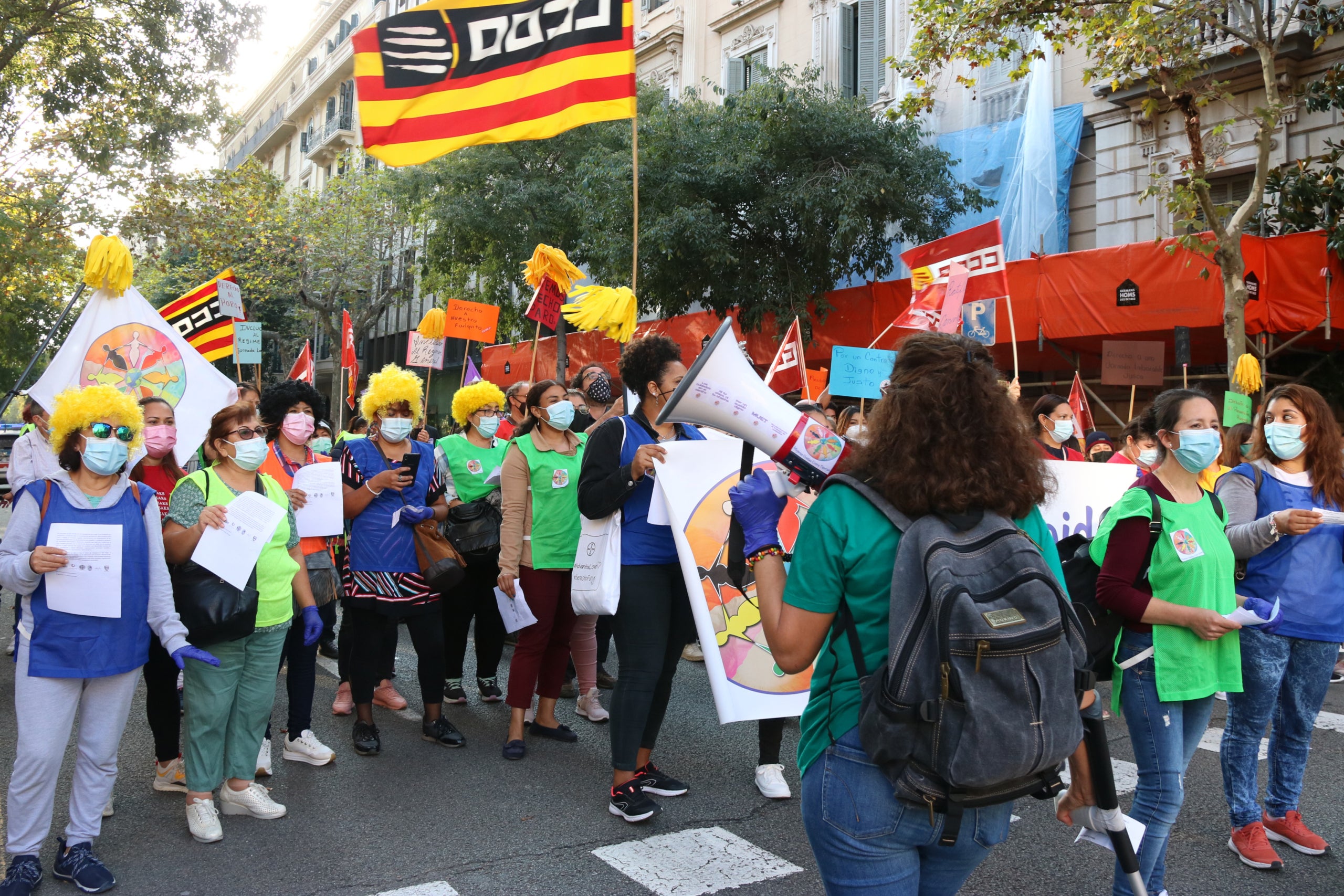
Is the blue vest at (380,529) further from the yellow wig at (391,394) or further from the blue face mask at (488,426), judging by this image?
the blue face mask at (488,426)

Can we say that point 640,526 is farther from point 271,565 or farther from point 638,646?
point 271,565

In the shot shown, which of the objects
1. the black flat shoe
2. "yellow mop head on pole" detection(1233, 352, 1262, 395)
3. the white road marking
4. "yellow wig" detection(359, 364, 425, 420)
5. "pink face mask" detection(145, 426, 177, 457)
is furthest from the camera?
"yellow mop head on pole" detection(1233, 352, 1262, 395)

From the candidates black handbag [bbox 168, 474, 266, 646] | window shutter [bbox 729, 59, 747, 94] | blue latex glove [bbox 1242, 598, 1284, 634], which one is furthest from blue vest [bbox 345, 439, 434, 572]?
window shutter [bbox 729, 59, 747, 94]

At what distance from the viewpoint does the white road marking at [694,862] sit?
140 inches

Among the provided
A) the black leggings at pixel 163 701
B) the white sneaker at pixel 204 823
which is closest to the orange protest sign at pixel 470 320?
the black leggings at pixel 163 701

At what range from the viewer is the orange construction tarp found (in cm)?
1177

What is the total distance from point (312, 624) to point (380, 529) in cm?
76

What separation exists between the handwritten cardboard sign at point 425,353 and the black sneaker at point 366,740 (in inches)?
334

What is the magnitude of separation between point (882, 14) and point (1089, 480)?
52.9 ft

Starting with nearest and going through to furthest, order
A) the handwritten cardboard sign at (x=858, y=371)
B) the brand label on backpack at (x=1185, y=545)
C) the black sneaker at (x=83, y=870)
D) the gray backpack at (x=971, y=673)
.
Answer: the gray backpack at (x=971, y=673) < the brand label on backpack at (x=1185, y=545) < the black sneaker at (x=83, y=870) < the handwritten cardboard sign at (x=858, y=371)

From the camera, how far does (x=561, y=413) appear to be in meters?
5.22

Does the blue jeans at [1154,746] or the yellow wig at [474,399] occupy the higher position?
the yellow wig at [474,399]

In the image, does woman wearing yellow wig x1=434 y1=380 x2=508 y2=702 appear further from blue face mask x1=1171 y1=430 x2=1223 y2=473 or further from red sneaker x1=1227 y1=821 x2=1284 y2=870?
red sneaker x1=1227 y1=821 x2=1284 y2=870

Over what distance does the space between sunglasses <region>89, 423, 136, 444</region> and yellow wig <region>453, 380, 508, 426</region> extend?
9.21 ft
